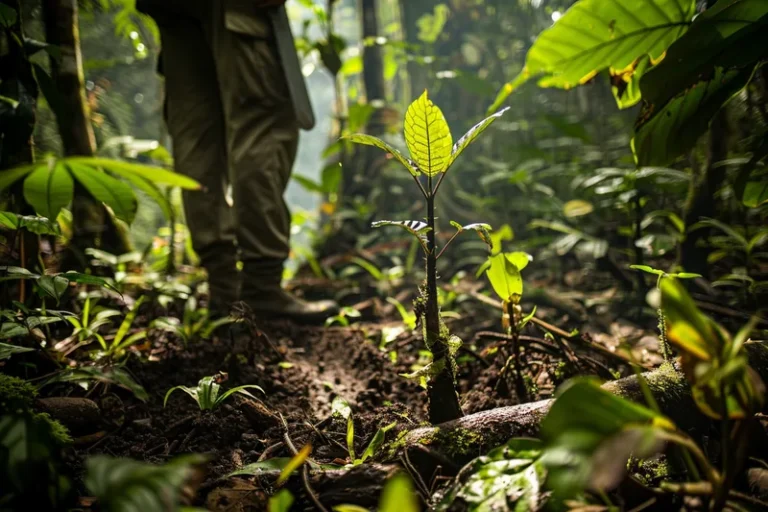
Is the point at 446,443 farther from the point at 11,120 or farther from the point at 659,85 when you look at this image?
the point at 11,120

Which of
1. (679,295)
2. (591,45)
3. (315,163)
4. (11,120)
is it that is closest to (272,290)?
(11,120)

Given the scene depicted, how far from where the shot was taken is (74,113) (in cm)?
188

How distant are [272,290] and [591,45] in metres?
1.53

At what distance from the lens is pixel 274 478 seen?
34.4 inches

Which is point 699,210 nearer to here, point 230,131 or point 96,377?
point 230,131

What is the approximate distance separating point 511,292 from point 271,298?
1240 mm

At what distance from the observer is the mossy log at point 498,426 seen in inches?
33.7

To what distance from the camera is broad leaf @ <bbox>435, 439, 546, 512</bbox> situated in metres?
0.67

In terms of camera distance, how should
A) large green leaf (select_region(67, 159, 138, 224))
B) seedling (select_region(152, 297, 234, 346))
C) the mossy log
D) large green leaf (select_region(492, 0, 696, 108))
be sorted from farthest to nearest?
seedling (select_region(152, 297, 234, 346)) → large green leaf (select_region(492, 0, 696, 108)) → the mossy log → large green leaf (select_region(67, 159, 138, 224))

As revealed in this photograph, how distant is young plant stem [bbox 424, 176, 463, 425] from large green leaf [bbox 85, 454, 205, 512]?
58 cm

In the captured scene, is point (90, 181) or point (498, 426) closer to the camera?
point (90, 181)

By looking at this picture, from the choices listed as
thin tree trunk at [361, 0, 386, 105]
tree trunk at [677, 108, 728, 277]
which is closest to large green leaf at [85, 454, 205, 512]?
tree trunk at [677, 108, 728, 277]

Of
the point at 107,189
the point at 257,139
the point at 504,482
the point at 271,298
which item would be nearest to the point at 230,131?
the point at 257,139

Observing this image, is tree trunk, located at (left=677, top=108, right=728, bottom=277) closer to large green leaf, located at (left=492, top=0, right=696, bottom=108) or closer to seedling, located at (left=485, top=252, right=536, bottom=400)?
large green leaf, located at (left=492, top=0, right=696, bottom=108)
